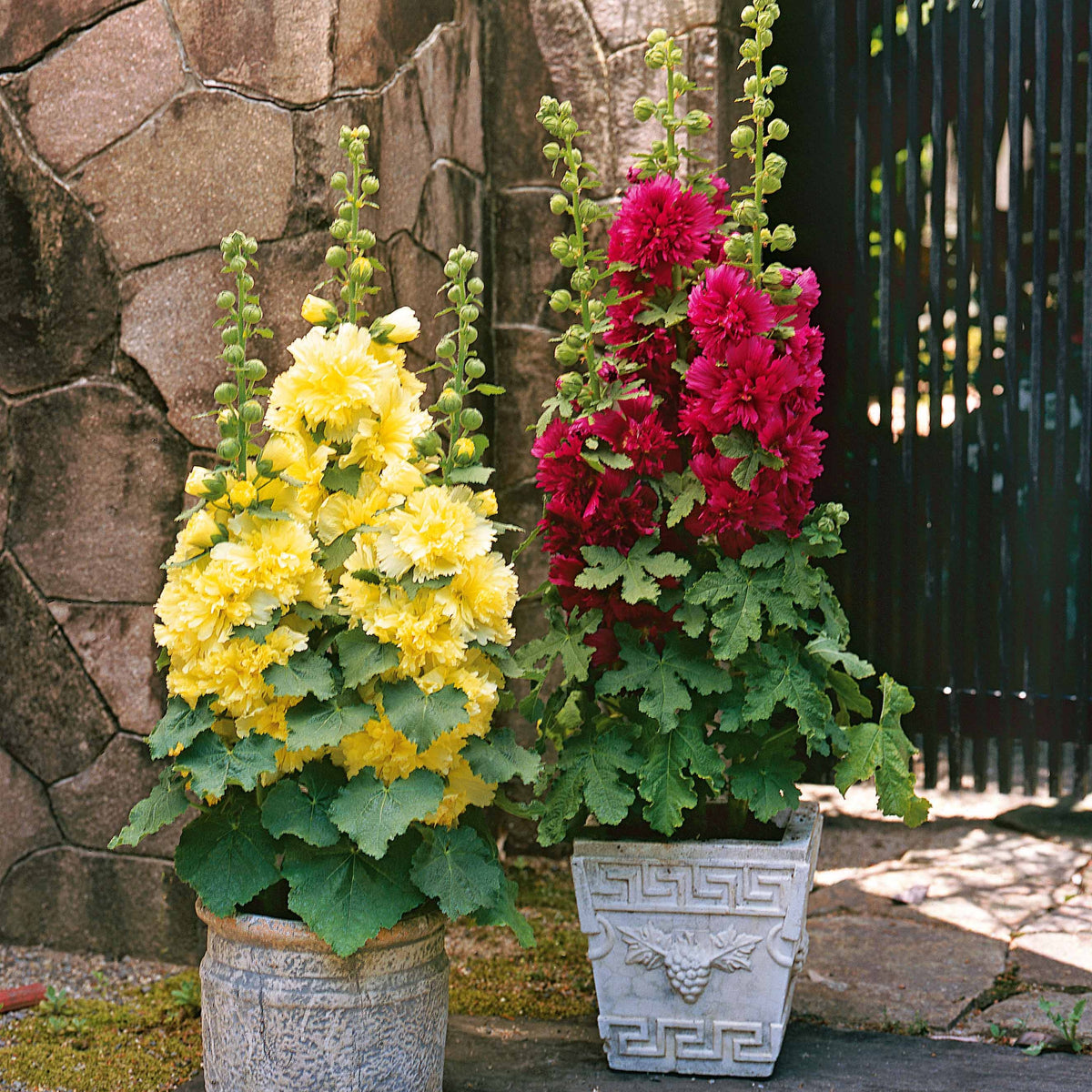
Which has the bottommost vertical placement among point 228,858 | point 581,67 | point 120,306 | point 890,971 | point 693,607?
point 890,971

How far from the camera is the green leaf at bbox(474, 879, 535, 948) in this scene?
75.4 inches

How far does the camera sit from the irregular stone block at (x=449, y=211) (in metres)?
2.93

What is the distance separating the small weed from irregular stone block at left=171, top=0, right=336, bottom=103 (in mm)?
2302

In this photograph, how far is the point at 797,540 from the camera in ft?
7.34

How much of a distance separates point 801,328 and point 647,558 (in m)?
0.49

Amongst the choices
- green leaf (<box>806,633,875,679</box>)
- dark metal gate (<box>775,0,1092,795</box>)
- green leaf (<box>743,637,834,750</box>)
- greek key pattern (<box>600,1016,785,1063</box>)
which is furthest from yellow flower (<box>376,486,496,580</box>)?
dark metal gate (<box>775,0,1092,795</box>)

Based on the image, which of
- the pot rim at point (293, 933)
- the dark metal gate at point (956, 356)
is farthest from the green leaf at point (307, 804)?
the dark metal gate at point (956, 356)

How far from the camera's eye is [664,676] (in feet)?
7.18

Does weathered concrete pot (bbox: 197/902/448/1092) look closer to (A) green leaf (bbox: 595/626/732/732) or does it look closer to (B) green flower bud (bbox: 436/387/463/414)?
(A) green leaf (bbox: 595/626/732/732)

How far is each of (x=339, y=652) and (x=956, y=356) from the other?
2068 mm

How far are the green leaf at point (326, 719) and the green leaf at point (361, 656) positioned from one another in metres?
0.04

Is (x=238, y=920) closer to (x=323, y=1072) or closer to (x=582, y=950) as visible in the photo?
(x=323, y=1072)

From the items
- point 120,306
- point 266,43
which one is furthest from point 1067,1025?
point 266,43

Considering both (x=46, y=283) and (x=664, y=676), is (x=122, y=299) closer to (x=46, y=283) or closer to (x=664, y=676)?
(x=46, y=283)
